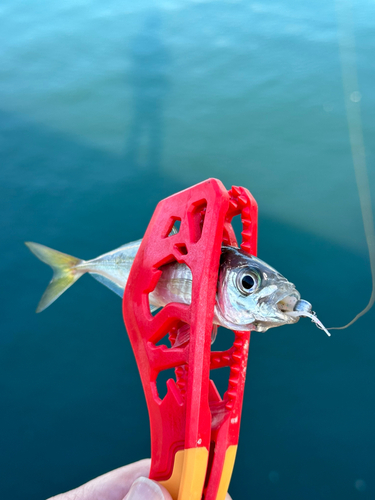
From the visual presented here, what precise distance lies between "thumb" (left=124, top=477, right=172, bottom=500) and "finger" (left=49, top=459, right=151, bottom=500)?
6.3 inches

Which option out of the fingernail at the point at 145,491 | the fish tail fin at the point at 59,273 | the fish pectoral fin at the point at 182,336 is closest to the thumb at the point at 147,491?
the fingernail at the point at 145,491

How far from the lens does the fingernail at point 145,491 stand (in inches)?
26.5

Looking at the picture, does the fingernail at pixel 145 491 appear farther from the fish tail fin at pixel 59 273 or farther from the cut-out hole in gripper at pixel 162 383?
the fish tail fin at pixel 59 273

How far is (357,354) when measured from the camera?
1116mm

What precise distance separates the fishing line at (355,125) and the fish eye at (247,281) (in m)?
0.49

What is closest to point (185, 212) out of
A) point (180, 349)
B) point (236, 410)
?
point (180, 349)

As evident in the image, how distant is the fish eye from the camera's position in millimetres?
618

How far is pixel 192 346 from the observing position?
627 mm

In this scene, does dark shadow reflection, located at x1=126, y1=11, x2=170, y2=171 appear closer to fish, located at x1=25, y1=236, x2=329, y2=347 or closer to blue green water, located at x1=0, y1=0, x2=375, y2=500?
blue green water, located at x1=0, y1=0, x2=375, y2=500

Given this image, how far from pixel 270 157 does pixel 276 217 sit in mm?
294

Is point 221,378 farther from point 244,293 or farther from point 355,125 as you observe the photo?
point 355,125

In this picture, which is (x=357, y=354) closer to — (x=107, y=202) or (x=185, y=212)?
(x=185, y=212)

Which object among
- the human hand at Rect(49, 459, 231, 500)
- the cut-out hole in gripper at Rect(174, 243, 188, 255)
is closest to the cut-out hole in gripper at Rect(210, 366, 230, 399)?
the human hand at Rect(49, 459, 231, 500)

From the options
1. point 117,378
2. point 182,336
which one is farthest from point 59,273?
point 182,336
